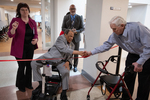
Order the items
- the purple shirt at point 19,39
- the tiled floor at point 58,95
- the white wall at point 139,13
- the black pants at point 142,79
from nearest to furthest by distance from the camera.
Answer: the black pants at point 142,79 < the purple shirt at point 19,39 < the tiled floor at point 58,95 < the white wall at point 139,13

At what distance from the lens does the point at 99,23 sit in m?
2.36

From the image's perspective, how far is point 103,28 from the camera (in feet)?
7.75

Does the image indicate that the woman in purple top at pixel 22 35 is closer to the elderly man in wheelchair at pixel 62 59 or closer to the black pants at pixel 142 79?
the elderly man in wheelchair at pixel 62 59

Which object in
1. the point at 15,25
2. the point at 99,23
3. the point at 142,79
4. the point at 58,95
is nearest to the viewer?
the point at 142,79

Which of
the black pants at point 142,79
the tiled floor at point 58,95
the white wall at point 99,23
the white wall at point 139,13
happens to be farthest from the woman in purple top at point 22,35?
the white wall at point 139,13

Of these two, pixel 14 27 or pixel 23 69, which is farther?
pixel 23 69

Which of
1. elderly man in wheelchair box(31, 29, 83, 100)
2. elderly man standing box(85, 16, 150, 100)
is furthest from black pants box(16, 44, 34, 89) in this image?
elderly man standing box(85, 16, 150, 100)

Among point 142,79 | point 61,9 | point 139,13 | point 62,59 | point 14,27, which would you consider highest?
point 139,13

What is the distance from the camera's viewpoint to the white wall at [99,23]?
231 cm

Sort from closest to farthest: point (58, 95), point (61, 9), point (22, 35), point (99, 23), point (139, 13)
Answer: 1. point (22, 35)
2. point (58, 95)
3. point (99, 23)
4. point (61, 9)
5. point (139, 13)

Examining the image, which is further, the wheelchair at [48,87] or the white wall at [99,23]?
the white wall at [99,23]

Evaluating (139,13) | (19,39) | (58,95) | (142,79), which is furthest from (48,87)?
(139,13)

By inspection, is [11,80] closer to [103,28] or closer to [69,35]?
[69,35]

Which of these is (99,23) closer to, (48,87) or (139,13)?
(48,87)
